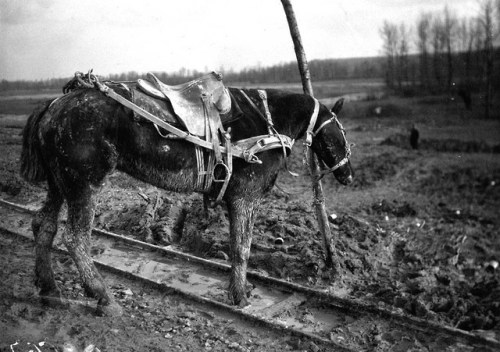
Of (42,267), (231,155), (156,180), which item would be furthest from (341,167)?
(42,267)

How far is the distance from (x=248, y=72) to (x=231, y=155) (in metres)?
11.6

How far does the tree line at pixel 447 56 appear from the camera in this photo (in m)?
14.9

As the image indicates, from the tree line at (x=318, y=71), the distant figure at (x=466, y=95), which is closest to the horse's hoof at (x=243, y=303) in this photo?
the tree line at (x=318, y=71)

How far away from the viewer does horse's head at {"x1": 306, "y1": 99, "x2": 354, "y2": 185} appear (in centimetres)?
584

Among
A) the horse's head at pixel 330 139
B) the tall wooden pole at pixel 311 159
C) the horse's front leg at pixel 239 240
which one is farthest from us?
the tall wooden pole at pixel 311 159

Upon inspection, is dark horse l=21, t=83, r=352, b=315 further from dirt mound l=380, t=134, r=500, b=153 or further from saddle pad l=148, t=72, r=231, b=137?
dirt mound l=380, t=134, r=500, b=153

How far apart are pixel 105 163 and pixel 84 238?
2.75 ft

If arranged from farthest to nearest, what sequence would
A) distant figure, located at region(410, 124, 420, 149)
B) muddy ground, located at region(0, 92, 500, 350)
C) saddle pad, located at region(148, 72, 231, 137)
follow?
distant figure, located at region(410, 124, 420, 149) < muddy ground, located at region(0, 92, 500, 350) < saddle pad, located at region(148, 72, 231, 137)

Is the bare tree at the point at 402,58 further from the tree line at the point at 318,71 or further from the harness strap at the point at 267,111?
the harness strap at the point at 267,111

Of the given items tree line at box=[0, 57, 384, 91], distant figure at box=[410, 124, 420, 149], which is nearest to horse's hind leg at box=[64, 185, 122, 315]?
tree line at box=[0, 57, 384, 91]

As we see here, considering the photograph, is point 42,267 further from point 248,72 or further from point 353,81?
point 353,81

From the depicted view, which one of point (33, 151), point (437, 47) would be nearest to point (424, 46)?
point (437, 47)

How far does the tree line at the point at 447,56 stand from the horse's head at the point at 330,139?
31.1ft

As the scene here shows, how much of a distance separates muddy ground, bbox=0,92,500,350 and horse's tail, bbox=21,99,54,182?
1384 millimetres
